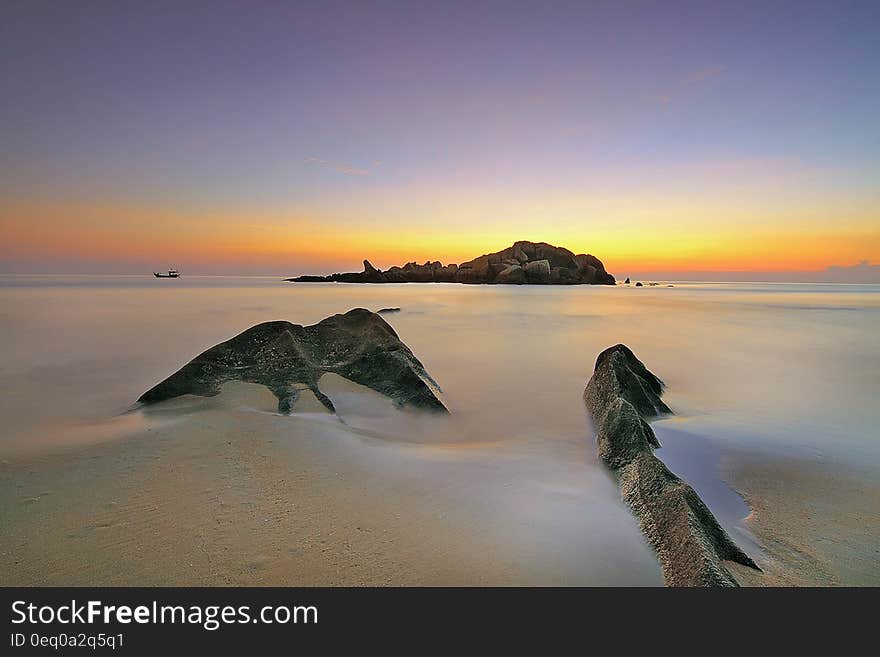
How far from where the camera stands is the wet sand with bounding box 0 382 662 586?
8.66ft

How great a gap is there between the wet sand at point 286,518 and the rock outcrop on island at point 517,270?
85001mm

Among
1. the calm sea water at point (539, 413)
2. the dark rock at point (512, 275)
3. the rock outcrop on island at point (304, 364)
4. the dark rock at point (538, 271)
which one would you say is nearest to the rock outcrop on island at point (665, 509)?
the calm sea water at point (539, 413)

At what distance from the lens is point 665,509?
3.26 m

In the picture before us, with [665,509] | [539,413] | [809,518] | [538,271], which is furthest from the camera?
[538,271]

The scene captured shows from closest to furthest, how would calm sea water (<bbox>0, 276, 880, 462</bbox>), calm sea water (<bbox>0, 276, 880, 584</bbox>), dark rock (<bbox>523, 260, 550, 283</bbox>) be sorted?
calm sea water (<bbox>0, 276, 880, 584</bbox>), calm sea water (<bbox>0, 276, 880, 462</bbox>), dark rock (<bbox>523, 260, 550, 283</bbox>)

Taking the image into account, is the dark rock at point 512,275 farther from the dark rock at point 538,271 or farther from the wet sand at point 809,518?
the wet sand at point 809,518

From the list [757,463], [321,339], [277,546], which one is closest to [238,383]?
[321,339]

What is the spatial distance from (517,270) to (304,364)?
275 feet

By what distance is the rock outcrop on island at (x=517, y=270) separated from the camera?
87.6m

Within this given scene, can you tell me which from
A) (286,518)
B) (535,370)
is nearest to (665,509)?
(286,518)

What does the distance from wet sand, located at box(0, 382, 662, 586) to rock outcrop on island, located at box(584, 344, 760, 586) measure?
0.15m

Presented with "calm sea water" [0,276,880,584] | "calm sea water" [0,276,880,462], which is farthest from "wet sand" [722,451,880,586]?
"calm sea water" [0,276,880,462]

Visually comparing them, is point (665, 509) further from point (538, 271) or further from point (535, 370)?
point (538, 271)

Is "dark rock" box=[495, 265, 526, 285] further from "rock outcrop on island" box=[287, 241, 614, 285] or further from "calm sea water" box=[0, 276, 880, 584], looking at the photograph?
"calm sea water" box=[0, 276, 880, 584]
